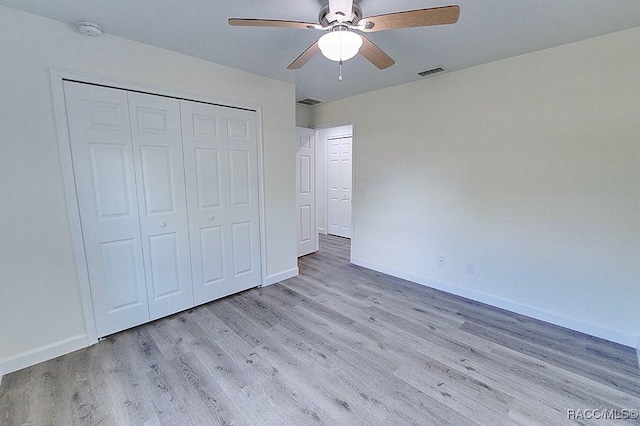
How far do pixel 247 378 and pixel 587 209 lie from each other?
10.00 feet

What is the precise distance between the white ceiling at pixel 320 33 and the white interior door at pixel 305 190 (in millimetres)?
1628

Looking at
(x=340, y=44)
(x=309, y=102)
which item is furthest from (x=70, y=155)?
(x=309, y=102)

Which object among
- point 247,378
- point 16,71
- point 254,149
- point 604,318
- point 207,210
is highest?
point 16,71

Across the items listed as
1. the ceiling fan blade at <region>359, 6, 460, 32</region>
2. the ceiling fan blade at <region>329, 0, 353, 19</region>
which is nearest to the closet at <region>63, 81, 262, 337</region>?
the ceiling fan blade at <region>329, 0, 353, 19</region>

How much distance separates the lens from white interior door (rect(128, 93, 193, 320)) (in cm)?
238

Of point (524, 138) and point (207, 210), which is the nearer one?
point (524, 138)

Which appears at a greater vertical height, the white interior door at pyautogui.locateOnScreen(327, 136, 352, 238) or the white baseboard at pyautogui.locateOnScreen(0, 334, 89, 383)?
the white interior door at pyautogui.locateOnScreen(327, 136, 352, 238)

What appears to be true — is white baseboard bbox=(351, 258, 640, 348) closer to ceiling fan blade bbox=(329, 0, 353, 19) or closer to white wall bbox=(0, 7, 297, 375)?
ceiling fan blade bbox=(329, 0, 353, 19)

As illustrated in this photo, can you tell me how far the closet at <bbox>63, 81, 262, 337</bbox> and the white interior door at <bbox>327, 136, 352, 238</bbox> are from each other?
2983 mm

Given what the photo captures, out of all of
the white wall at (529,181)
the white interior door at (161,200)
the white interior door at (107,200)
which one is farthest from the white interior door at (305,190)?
the white interior door at (107,200)

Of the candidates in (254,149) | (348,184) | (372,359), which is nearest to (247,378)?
(372,359)

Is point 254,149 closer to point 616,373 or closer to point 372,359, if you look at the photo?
point 372,359

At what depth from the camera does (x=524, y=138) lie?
2594mm

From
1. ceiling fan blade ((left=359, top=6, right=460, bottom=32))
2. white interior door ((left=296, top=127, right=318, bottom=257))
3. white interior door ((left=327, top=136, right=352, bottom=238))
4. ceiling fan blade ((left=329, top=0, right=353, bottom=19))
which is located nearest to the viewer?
ceiling fan blade ((left=359, top=6, right=460, bottom=32))
